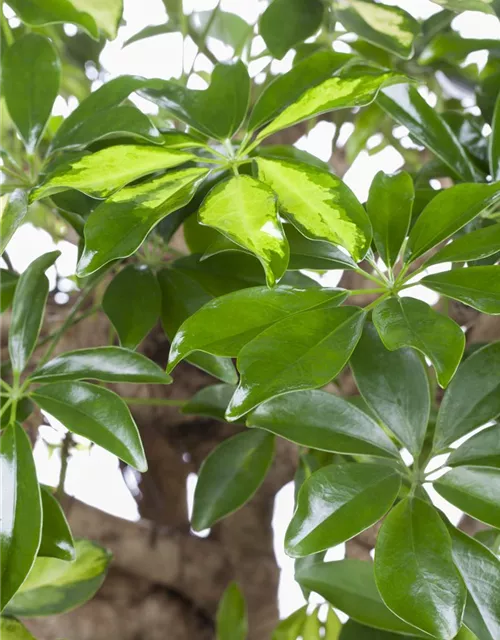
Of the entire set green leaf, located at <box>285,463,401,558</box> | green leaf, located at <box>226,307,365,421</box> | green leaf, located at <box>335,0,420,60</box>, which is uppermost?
green leaf, located at <box>335,0,420,60</box>

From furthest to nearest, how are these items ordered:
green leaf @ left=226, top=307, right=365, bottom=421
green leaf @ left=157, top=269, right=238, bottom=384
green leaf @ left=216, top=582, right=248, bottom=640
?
green leaf @ left=216, top=582, right=248, bottom=640, green leaf @ left=157, top=269, right=238, bottom=384, green leaf @ left=226, top=307, right=365, bottom=421

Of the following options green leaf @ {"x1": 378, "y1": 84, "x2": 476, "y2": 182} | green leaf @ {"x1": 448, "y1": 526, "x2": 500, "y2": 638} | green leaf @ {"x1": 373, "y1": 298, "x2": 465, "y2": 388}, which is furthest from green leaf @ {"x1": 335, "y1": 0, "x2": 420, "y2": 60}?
green leaf @ {"x1": 448, "y1": 526, "x2": 500, "y2": 638}

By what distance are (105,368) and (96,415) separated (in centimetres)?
4

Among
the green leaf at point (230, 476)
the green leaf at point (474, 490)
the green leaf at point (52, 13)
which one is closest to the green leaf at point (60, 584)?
the green leaf at point (230, 476)

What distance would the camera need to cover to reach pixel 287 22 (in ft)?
1.89

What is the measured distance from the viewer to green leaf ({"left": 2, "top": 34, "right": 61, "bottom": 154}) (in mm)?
485

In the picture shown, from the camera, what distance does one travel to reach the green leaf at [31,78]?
49 cm

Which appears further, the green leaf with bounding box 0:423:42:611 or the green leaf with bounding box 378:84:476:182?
the green leaf with bounding box 378:84:476:182

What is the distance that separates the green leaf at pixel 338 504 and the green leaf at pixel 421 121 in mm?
237

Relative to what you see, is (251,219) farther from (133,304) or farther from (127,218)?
(133,304)

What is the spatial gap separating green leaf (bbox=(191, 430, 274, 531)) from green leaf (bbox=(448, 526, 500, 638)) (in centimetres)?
20

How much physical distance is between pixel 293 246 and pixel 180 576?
543 mm

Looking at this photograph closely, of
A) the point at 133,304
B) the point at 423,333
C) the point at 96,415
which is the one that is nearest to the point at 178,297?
the point at 133,304

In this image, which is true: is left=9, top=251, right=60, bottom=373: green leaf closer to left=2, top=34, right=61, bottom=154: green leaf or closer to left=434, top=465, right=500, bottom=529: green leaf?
left=2, top=34, right=61, bottom=154: green leaf
